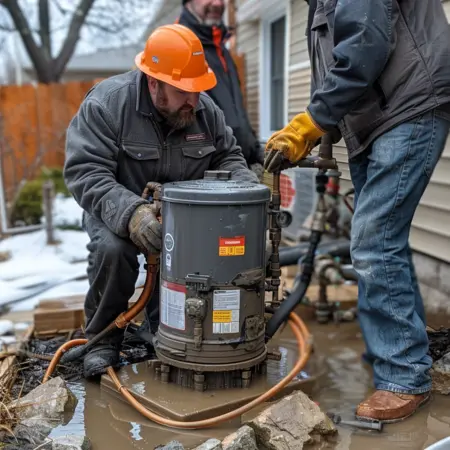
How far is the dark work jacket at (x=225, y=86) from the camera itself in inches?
166

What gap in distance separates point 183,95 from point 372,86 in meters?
0.89

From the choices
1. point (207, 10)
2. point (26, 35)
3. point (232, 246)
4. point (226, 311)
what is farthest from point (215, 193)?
point (26, 35)

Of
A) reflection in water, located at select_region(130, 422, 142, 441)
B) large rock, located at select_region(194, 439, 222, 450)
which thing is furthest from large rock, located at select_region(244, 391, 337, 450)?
reflection in water, located at select_region(130, 422, 142, 441)

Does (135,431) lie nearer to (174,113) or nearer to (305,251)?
(174,113)

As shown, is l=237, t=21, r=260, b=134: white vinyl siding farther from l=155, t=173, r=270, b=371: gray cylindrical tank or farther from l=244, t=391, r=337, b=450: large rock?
l=244, t=391, r=337, b=450: large rock

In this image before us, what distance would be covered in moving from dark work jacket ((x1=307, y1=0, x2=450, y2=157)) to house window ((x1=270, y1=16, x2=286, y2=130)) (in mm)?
5047

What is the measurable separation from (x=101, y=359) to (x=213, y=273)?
2.63 ft

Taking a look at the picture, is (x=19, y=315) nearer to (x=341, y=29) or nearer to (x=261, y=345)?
(x=261, y=345)

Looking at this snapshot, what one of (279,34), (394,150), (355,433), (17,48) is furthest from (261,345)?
(17,48)

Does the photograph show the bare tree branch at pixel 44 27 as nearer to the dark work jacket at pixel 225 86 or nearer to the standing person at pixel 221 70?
the standing person at pixel 221 70

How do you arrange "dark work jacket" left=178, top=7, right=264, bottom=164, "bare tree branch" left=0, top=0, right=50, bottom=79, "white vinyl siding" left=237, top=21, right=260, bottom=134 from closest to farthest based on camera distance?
"dark work jacket" left=178, top=7, right=264, bottom=164 < "white vinyl siding" left=237, top=21, right=260, bottom=134 < "bare tree branch" left=0, top=0, right=50, bottom=79

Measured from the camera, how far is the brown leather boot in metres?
2.45

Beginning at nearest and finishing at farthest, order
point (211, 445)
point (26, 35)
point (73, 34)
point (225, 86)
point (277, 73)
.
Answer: point (211, 445)
point (225, 86)
point (277, 73)
point (26, 35)
point (73, 34)

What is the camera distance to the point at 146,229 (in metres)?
2.62
